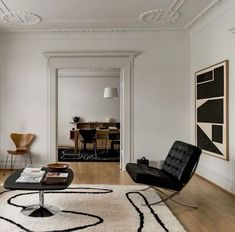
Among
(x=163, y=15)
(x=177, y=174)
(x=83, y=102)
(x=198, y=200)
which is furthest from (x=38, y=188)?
(x=83, y=102)

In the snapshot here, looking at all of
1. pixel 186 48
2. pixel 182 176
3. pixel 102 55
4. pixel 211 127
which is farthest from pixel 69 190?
pixel 186 48

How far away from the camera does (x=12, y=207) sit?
140 inches

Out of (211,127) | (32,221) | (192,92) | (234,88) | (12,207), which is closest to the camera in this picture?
(32,221)

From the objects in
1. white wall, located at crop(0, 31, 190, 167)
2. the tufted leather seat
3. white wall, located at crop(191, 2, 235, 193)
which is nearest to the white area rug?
the tufted leather seat

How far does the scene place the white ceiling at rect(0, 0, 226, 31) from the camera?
4719 mm

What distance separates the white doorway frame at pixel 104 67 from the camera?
20.2 feet

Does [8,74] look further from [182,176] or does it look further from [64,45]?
[182,176]

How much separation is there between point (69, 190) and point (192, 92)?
3347 mm

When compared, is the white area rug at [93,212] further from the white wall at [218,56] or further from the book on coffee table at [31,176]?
the white wall at [218,56]

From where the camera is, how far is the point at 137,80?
20.3 feet

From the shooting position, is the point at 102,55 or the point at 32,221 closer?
the point at 32,221

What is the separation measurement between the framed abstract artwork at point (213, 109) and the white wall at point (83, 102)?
5579 millimetres

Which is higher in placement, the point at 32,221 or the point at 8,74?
the point at 8,74

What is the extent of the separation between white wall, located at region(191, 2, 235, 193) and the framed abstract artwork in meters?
0.11
